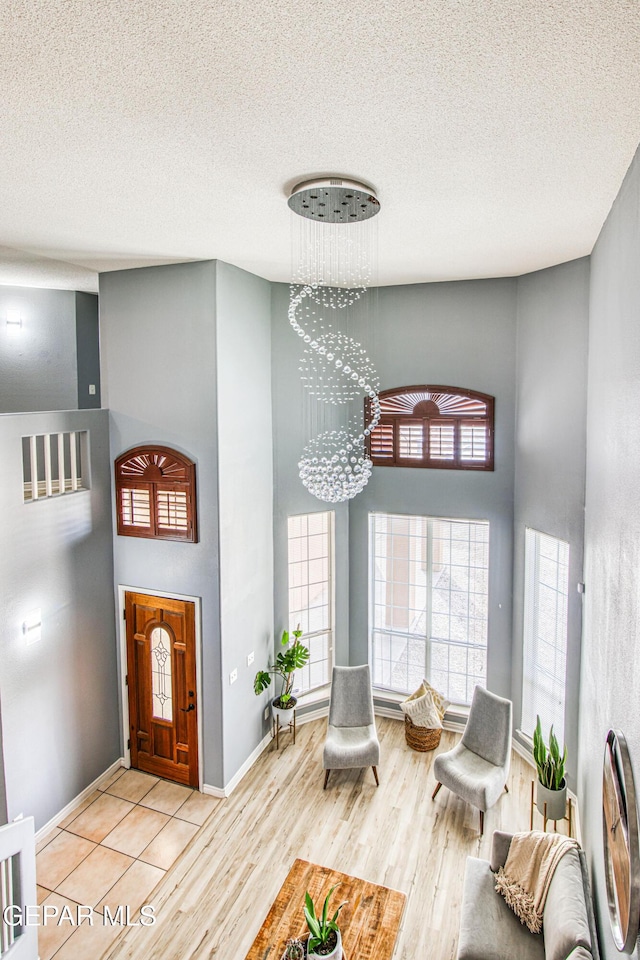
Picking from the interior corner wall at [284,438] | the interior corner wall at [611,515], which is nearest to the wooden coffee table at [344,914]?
the interior corner wall at [611,515]

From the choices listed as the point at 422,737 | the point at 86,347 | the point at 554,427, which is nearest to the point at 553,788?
the point at 422,737

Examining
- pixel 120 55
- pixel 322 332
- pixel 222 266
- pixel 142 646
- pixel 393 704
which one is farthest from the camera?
pixel 393 704

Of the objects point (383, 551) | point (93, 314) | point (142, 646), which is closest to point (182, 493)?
point (142, 646)

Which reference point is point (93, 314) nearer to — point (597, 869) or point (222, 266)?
point (222, 266)

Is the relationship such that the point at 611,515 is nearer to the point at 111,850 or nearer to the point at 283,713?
the point at 283,713

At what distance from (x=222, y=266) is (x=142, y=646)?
12.6 feet

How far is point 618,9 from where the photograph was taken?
1842mm

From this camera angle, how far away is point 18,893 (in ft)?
12.6

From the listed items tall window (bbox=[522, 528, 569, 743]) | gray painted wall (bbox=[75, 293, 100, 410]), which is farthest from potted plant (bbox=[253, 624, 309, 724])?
gray painted wall (bbox=[75, 293, 100, 410])

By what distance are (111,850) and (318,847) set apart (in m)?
1.77

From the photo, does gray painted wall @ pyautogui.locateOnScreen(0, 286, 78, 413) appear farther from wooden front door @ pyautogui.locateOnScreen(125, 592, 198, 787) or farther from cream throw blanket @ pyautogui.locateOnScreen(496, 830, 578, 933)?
cream throw blanket @ pyautogui.locateOnScreen(496, 830, 578, 933)

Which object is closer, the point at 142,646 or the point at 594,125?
the point at 594,125

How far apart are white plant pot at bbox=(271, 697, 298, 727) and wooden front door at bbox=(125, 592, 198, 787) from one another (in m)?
1.04

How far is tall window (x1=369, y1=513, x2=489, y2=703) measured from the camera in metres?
6.50
